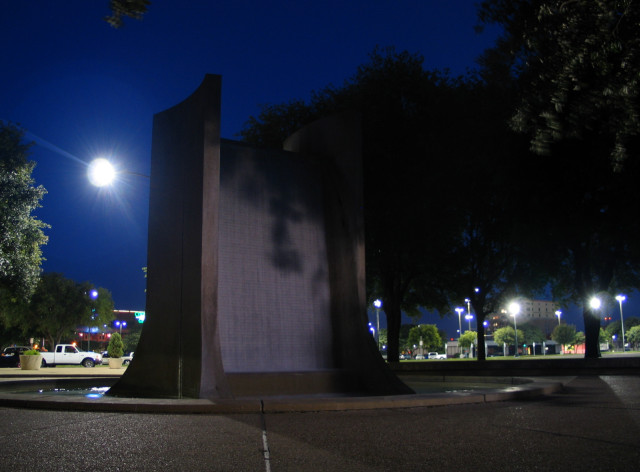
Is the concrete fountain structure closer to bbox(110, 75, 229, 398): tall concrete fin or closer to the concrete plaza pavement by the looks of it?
bbox(110, 75, 229, 398): tall concrete fin

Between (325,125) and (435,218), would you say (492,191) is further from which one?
(325,125)

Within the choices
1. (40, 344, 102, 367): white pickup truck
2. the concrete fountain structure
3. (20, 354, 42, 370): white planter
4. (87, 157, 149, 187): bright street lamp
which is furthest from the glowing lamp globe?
(40, 344, 102, 367): white pickup truck

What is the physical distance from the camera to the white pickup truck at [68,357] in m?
54.5

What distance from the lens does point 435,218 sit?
2898 cm

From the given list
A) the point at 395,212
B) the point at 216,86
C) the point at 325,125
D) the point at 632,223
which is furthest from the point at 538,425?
the point at 395,212

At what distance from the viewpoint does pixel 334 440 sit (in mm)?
7340

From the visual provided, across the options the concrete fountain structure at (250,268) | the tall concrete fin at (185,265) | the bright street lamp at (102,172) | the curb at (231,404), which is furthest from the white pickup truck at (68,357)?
the curb at (231,404)

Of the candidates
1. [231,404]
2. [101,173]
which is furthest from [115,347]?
[231,404]

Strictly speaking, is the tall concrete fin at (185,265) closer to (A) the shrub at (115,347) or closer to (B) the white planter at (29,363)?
(B) the white planter at (29,363)

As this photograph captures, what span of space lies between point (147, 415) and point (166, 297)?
3.83 meters

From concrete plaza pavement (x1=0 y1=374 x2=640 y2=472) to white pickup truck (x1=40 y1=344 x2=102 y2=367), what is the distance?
47178 millimetres

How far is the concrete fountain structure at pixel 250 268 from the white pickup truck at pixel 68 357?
44391mm

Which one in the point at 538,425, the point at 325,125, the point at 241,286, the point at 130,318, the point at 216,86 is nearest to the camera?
the point at 538,425

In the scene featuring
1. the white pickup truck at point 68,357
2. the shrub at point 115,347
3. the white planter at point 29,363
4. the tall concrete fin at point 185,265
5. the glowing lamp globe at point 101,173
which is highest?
the glowing lamp globe at point 101,173
